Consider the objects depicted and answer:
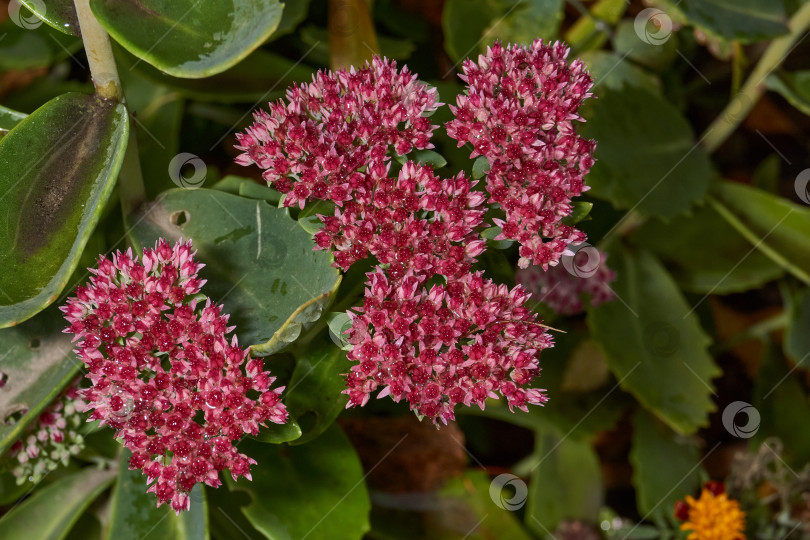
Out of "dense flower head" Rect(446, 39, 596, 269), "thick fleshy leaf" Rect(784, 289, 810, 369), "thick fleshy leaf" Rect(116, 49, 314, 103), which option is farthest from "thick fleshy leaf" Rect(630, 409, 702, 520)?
"thick fleshy leaf" Rect(116, 49, 314, 103)

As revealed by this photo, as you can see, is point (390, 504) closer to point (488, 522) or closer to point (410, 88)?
point (488, 522)

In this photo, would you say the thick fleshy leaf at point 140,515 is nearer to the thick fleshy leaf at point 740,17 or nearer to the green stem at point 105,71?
the green stem at point 105,71

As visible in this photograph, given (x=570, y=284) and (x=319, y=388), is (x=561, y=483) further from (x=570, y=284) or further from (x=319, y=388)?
(x=319, y=388)

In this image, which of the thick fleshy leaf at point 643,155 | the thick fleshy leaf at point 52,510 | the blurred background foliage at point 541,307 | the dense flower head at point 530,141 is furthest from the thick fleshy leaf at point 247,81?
the thick fleshy leaf at point 52,510

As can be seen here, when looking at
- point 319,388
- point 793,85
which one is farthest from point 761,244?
point 319,388

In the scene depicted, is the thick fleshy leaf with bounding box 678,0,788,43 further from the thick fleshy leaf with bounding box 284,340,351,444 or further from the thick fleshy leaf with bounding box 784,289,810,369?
the thick fleshy leaf with bounding box 284,340,351,444

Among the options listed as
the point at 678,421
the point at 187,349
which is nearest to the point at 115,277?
the point at 187,349
